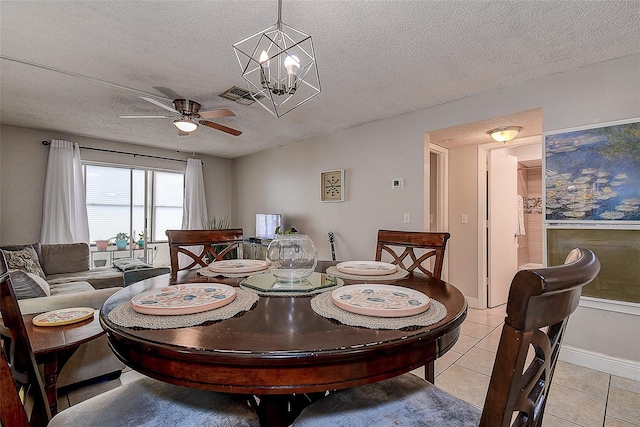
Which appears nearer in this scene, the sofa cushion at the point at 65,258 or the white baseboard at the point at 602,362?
the white baseboard at the point at 602,362

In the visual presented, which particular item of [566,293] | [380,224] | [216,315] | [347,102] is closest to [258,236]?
[380,224]

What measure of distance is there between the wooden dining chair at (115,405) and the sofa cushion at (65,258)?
383 centimetres

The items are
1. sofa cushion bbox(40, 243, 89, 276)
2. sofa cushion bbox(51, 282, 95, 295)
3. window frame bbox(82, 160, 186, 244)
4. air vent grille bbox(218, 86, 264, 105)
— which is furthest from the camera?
window frame bbox(82, 160, 186, 244)

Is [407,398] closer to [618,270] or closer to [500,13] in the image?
[500,13]

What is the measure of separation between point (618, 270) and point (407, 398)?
2.34 m

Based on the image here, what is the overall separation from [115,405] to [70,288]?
3.04 metres

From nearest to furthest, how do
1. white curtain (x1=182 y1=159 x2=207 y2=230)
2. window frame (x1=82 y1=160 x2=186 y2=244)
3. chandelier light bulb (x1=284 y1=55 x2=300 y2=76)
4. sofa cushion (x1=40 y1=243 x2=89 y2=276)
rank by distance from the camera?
chandelier light bulb (x1=284 y1=55 x2=300 y2=76), sofa cushion (x1=40 y1=243 x2=89 y2=276), window frame (x1=82 y1=160 x2=186 y2=244), white curtain (x1=182 y1=159 x2=207 y2=230)

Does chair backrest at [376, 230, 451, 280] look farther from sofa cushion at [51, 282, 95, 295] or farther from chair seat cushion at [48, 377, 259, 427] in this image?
sofa cushion at [51, 282, 95, 295]

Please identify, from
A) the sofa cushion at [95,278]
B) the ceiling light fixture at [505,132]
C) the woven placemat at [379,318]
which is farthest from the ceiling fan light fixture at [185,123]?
the ceiling light fixture at [505,132]

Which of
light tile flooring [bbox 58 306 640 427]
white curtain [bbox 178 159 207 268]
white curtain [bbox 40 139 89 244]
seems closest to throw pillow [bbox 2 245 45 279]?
white curtain [bbox 40 139 89 244]

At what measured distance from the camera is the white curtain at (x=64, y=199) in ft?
14.0

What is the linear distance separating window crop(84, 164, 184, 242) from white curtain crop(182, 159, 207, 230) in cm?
24

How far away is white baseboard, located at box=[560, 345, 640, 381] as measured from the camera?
7.06 ft

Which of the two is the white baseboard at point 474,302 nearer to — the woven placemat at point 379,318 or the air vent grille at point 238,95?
the woven placemat at point 379,318
